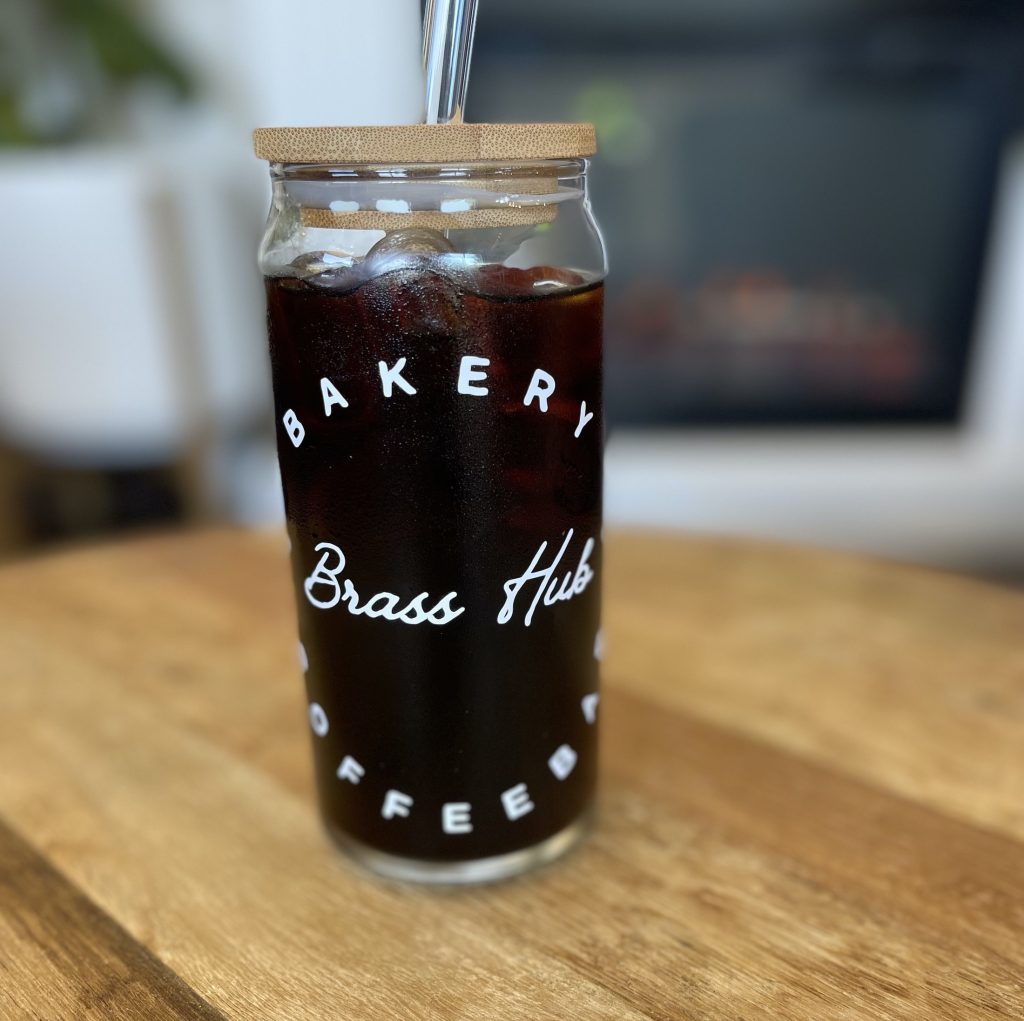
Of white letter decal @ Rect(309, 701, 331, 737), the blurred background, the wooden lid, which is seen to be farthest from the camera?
the blurred background

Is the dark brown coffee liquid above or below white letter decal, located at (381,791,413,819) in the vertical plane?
above

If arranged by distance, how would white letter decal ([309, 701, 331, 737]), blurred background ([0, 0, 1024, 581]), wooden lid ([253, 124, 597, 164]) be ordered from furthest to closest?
blurred background ([0, 0, 1024, 581]) → white letter decal ([309, 701, 331, 737]) → wooden lid ([253, 124, 597, 164])

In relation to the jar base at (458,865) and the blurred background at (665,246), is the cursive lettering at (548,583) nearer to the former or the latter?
the jar base at (458,865)

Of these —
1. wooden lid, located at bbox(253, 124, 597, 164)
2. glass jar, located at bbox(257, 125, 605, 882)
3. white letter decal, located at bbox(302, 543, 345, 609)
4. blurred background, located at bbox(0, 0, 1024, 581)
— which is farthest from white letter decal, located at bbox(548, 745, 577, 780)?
blurred background, located at bbox(0, 0, 1024, 581)

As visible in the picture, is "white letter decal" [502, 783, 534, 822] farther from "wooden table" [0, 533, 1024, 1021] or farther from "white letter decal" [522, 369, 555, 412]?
"white letter decal" [522, 369, 555, 412]

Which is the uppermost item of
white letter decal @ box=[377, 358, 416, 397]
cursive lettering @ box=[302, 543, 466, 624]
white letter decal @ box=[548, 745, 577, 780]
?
white letter decal @ box=[377, 358, 416, 397]

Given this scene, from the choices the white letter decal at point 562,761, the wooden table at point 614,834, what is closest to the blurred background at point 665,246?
the wooden table at point 614,834

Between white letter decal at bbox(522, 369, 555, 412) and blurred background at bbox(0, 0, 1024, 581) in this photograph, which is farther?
blurred background at bbox(0, 0, 1024, 581)

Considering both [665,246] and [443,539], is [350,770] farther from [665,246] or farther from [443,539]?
[665,246]
